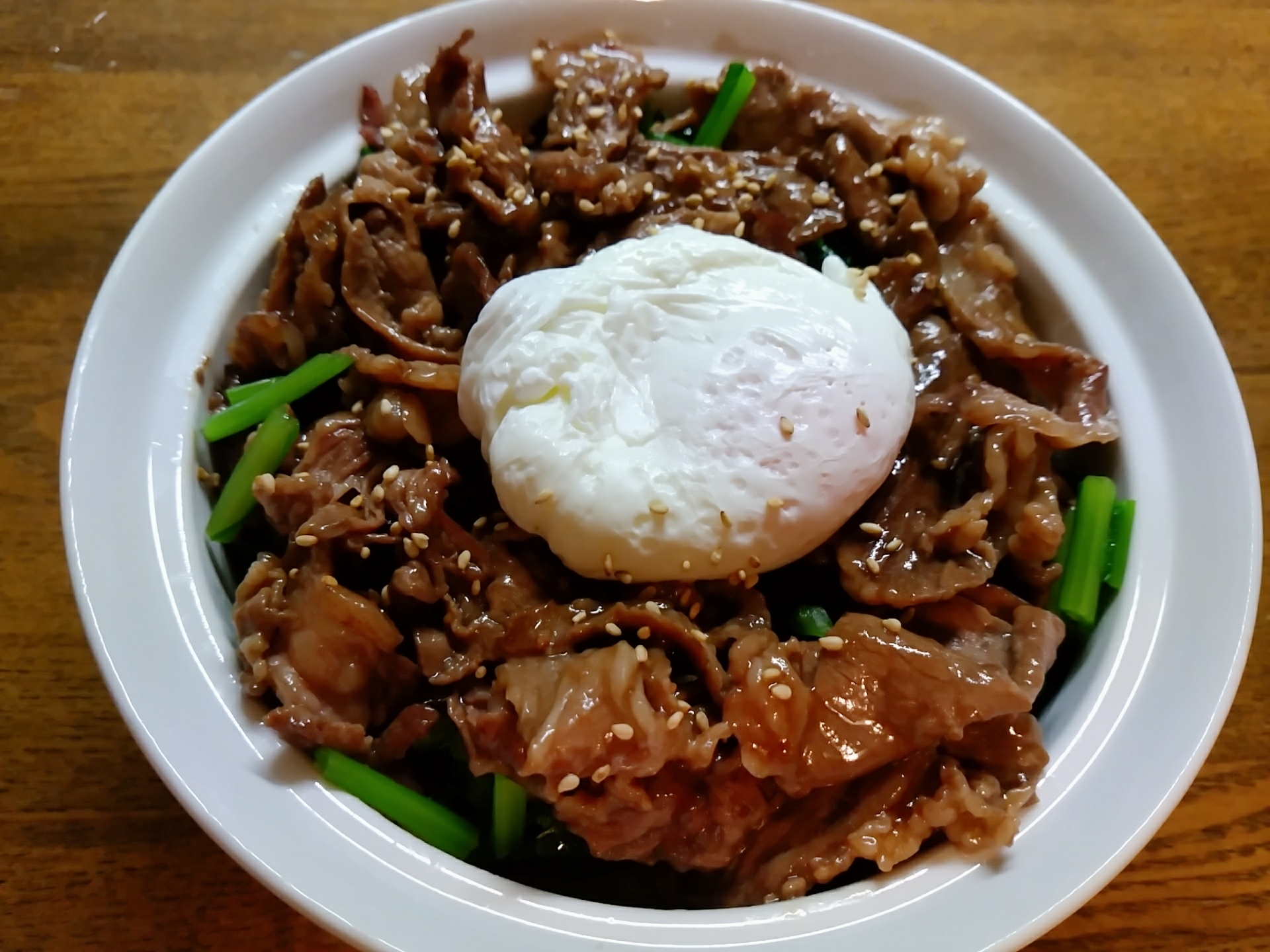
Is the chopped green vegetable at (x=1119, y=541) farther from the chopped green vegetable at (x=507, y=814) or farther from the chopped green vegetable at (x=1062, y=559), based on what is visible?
the chopped green vegetable at (x=507, y=814)

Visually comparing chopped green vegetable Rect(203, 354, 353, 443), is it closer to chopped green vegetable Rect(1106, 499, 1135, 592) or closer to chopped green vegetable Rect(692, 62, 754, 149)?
chopped green vegetable Rect(692, 62, 754, 149)

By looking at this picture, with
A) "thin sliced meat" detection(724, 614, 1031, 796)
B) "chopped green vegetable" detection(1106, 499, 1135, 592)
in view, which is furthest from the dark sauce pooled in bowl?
"chopped green vegetable" detection(1106, 499, 1135, 592)

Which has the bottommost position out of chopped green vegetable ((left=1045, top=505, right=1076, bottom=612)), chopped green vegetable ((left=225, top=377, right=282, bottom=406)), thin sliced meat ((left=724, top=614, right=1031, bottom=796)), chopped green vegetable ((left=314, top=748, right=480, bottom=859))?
chopped green vegetable ((left=314, top=748, right=480, bottom=859))

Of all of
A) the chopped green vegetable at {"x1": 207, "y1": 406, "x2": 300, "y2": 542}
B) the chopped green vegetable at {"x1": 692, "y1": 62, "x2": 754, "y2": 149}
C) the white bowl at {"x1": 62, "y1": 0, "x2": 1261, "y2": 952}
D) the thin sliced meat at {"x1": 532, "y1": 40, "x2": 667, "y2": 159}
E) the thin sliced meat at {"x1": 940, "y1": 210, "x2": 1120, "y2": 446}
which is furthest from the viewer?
the chopped green vegetable at {"x1": 692, "y1": 62, "x2": 754, "y2": 149}

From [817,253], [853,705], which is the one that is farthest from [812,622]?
[817,253]

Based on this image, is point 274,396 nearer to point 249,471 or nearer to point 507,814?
point 249,471

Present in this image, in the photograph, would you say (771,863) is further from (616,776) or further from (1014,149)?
(1014,149)
